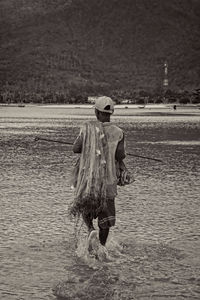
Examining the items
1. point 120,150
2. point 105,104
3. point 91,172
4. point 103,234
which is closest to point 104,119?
point 105,104

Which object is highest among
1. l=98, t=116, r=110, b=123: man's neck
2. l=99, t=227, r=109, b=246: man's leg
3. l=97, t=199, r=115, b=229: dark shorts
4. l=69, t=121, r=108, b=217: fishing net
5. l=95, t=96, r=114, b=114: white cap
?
l=95, t=96, r=114, b=114: white cap

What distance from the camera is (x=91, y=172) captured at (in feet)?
25.6

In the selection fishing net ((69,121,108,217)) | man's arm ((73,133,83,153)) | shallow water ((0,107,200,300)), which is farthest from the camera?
man's arm ((73,133,83,153))

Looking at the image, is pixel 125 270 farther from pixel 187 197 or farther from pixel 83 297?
pixel 187 197

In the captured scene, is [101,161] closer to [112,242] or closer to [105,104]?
[105,104]

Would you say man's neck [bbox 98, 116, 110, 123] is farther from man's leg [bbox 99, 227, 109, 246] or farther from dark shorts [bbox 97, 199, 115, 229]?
man's leg [bbox 99, 227, 109, 246]

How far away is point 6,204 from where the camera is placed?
11680 mm

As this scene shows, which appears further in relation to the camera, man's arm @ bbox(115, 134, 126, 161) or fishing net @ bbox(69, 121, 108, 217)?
man's arm @ bbox(115, 134, 126, 161)

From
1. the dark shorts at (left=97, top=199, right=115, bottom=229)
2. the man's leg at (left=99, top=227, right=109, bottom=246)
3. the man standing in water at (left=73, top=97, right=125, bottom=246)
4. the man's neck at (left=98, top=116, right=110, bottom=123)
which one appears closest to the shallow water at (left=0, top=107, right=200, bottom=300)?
the man's leg at (left=99, top=227, right=109, bottom=246)

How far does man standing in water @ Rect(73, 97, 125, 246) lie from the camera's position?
777cm

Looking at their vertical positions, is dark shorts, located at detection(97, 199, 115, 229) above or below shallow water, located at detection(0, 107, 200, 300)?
above

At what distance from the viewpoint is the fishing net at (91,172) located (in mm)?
7734

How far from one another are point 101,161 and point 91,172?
16cm

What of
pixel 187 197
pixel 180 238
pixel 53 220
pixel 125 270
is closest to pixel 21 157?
pixel 187 197
